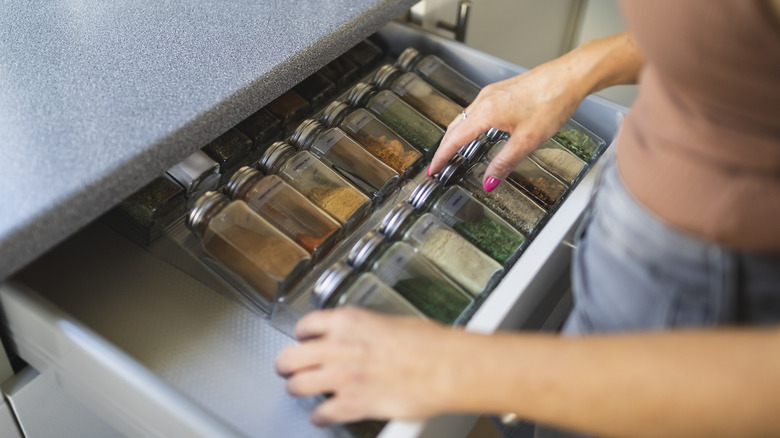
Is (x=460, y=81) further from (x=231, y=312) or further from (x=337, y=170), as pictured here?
(x=231, y=312)

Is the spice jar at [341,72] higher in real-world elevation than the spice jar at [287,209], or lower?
higher

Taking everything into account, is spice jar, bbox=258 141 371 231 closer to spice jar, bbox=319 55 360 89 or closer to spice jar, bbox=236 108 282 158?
spice jar, bbox=236 108 282 158

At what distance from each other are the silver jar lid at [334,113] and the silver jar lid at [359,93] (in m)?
0.02

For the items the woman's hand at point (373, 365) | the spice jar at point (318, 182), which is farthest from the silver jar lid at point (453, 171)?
the woman's hand at point (373, 365)

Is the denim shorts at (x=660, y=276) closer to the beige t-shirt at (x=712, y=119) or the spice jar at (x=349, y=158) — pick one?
the beige t-shirt at (x=712, y=119)

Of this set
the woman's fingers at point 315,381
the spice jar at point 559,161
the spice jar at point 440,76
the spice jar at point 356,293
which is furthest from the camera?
the spice jar at point 440,76

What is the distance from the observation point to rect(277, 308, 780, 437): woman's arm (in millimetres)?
381

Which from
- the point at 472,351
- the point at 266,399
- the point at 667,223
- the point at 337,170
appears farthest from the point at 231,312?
the point at 667,223

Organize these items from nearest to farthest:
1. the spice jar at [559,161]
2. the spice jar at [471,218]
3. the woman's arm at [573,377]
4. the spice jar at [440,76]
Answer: the woman's arm at [573,377] < the spice jar at [471,218] < the spice jar at [559,161] < the spice jar at [440,76]

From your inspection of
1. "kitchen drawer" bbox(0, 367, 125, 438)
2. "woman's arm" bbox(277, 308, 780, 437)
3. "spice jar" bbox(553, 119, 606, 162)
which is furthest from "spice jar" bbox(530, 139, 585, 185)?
"kitchen drawer" bbox(0, 367, 125, 438)

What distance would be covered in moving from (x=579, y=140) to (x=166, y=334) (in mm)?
603

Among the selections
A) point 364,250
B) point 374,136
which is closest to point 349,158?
point 374,136

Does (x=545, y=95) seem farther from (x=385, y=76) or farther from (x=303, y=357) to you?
(x=303, y=357)

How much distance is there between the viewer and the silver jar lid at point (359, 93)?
3.00ft
